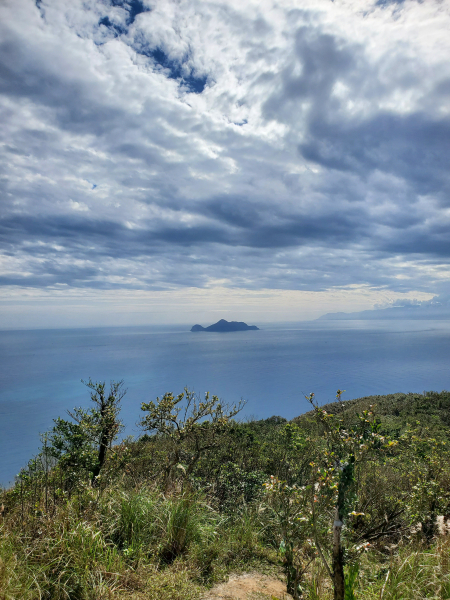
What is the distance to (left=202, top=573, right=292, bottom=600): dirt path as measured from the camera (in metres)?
3.70

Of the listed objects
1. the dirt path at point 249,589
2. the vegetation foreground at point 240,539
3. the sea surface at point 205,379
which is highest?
the vegetation foreground at point 240,539

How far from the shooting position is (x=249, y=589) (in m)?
3.90

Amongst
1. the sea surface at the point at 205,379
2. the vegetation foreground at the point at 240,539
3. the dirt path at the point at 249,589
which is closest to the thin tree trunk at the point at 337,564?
the vegetation foreground at the point at 240,539

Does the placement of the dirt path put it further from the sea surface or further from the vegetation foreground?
→ the sea surface

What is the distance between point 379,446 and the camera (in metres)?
2.92

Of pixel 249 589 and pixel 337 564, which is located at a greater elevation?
pixel 337 564

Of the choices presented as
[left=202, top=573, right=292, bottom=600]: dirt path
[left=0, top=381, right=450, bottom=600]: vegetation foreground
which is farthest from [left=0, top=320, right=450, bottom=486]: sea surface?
[left=202, top=573, right=292, bottom=600]: dirt path

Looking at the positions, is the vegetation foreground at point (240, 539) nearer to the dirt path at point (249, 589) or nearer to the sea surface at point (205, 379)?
the dirt path at point (249, 589)

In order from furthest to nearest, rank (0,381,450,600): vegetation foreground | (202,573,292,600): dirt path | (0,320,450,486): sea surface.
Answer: (0,320,450,486): sea surface < (202,573,292,600): dirt path < (0,381,450,600): vegetation foreground

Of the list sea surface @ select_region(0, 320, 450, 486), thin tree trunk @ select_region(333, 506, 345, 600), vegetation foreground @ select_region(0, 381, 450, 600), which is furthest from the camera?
sea surface @ select_region(0, 320, 450, 486)

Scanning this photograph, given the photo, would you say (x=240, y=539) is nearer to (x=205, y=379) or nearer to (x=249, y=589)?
(x=249, y=589)

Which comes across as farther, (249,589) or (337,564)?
(249,589)

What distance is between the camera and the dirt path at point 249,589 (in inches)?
146

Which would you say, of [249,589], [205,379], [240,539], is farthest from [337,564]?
[205,379]
